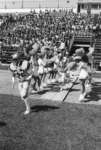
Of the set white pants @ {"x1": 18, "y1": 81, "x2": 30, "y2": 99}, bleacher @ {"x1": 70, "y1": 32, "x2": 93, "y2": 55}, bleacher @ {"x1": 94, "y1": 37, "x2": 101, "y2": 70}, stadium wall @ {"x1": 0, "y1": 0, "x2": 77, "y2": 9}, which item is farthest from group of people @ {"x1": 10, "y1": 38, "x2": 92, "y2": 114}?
stadium wall @ {"x1": 0, "y1": 0, "x2": 77, "y2": 9}

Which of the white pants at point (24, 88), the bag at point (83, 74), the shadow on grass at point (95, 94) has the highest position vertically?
the white pants at point (24, 88)

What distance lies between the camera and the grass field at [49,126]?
25.4 ft

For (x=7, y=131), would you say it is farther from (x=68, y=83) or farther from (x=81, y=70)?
(x=68, y=83)

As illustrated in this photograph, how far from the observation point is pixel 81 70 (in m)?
11.4

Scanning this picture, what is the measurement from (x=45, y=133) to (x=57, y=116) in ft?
4.72

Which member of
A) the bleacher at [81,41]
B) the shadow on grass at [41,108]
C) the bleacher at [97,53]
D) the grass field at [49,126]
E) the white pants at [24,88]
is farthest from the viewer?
the bleacher at [81,41]

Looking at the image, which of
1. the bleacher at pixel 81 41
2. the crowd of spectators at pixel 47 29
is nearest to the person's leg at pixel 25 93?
the crowd of spectators at pixel 47 29

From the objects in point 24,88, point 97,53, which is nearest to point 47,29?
point 97,53

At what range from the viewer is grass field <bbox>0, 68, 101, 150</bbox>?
7.73 m

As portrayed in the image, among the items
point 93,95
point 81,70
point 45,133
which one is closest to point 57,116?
point 45,133

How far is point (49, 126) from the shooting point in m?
8.91

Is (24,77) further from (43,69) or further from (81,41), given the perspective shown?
(81,41)

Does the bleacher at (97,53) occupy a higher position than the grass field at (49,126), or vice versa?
the grass field at (49,126)

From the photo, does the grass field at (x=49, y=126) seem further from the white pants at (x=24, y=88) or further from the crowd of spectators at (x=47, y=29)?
the crowd of spectators at (x=47, y=29)
